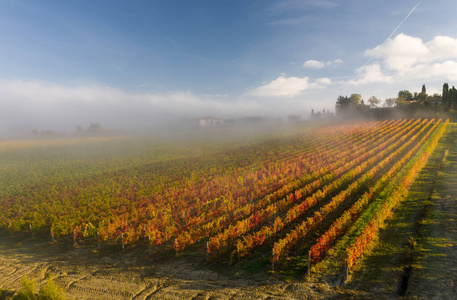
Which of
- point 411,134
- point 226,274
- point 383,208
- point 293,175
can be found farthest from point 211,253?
point 411,134

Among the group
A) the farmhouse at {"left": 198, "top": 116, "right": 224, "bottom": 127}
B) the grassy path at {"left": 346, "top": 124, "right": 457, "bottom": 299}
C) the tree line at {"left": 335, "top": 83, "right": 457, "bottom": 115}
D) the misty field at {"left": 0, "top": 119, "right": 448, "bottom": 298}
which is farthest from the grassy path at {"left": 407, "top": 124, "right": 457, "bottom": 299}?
the farmhouse at {"left": 198, "top": 116, "right": 224, "bottom": 127}

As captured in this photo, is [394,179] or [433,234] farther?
[394,179]

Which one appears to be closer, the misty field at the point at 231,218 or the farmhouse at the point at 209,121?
the misty field at the point at 231,218

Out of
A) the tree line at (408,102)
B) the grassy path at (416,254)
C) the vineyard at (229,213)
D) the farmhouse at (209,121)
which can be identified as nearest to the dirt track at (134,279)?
the vineyard at (229,213)

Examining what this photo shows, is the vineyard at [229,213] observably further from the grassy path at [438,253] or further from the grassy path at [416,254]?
the grassy path at [438,253]

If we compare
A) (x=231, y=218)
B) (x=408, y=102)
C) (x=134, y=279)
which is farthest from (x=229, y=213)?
(x=408, y=102)

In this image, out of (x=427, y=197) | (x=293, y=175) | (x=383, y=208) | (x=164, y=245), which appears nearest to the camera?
(x=164, y=245)

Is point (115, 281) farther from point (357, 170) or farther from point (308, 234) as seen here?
point (357, 170)

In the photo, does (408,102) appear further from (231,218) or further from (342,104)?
(231,218)

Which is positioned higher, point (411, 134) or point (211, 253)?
point (411, 134)

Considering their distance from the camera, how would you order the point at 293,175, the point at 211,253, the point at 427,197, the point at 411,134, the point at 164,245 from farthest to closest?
1. the point at 411,134
2. the point at 293,175
3. the point at 427,197
4. the point at 164,245
5. the point at 211,253

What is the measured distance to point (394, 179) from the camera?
1125 inches

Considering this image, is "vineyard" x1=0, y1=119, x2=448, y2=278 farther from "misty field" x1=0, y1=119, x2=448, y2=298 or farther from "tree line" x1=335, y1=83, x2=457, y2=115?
"tree line" x1=335, y1=83, x2=457, y2=115

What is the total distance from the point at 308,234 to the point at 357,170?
2007 centimetres
